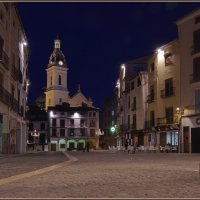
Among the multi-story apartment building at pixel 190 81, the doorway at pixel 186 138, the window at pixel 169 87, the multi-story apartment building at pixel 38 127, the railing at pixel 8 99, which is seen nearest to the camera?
the railing at pixel 8 99

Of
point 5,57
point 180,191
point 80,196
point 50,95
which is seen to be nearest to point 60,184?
point 80,196

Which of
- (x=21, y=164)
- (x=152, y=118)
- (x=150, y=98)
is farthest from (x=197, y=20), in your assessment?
(x=21, y=164)

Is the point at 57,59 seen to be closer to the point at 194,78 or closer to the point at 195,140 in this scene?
the point at 194,78

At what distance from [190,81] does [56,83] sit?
84761mm

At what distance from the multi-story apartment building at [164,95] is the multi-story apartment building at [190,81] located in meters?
1.78

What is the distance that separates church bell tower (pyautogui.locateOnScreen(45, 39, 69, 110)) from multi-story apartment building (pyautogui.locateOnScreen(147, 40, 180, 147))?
6944 cm

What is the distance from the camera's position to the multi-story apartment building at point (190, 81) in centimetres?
4584

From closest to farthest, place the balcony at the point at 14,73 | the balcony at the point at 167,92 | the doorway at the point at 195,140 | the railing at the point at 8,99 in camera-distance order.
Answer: the railing at the point at 8,99 → the balcony at the point at 14,73 → the doorway at the point at 195,140 → the balcony at the point at 167,92

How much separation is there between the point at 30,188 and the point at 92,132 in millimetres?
105016

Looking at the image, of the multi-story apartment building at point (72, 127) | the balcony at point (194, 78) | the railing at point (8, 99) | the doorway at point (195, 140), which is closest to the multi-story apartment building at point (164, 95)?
the doorway at point (195, 140)

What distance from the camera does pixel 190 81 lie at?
4681 cm

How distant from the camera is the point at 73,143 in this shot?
376 ft

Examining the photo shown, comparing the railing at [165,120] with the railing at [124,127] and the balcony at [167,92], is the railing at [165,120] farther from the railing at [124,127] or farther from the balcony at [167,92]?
the railing at [124,127]

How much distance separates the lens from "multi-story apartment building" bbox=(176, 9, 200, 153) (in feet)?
150
